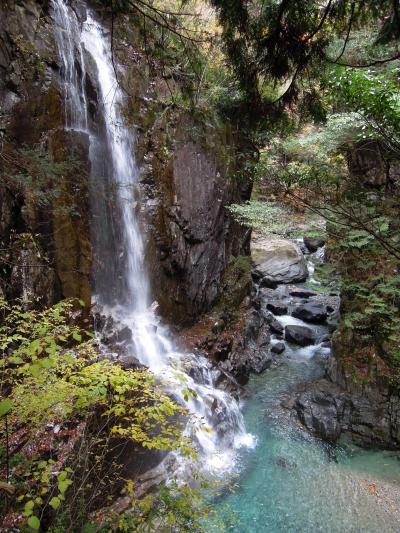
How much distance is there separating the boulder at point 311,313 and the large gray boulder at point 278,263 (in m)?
3.12

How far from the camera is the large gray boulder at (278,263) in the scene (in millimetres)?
16547

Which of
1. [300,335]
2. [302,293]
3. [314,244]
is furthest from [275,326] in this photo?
[314,244]

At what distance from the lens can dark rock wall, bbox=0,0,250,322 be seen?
19.6 feet

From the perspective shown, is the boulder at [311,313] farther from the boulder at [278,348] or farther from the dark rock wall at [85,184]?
the dark rock wall at [85,184]

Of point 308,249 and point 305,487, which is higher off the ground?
point 308,249

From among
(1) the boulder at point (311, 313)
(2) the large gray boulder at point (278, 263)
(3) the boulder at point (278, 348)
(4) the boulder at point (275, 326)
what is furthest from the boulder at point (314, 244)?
(3) the boulder at point (278, 348)

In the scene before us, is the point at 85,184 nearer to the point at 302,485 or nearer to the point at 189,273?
the point at 189,273

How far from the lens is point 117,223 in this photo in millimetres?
8602

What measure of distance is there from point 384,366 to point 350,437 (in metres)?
1.71

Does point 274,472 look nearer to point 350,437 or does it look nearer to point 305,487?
point 305,487

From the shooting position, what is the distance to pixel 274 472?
6.21 metres

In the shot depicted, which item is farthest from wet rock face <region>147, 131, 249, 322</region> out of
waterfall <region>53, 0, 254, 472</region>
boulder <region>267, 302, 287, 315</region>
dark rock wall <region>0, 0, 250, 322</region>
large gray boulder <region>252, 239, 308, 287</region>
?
large gray boulder <region>252, 239, 308, 287</region>

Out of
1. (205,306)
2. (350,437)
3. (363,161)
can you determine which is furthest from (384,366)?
(363,161)

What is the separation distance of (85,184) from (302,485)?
7179 mm
